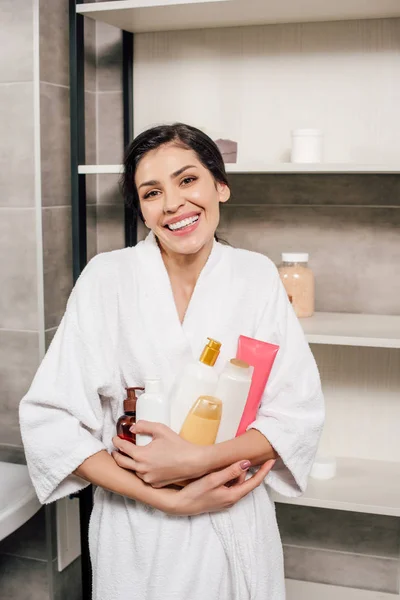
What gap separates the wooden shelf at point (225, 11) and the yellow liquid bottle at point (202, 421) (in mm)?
938

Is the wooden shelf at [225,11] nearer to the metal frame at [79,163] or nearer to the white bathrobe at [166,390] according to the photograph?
the metal frame at [79,163]

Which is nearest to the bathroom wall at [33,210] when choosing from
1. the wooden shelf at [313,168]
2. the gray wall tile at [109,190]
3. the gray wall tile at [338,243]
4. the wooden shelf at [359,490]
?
the gray wall tile at [109,190]

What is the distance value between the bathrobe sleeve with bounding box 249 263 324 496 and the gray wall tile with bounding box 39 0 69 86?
0.86 m

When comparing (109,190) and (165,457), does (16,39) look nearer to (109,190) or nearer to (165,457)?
(109,190)

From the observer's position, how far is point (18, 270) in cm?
184

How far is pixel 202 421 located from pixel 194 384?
62mm

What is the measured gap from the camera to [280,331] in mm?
1330

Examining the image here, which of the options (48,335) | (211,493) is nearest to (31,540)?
(48,335)

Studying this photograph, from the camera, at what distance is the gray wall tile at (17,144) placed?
1.77 meters

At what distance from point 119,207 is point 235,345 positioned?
2.84ft

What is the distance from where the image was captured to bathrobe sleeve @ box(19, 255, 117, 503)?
48.2 inches

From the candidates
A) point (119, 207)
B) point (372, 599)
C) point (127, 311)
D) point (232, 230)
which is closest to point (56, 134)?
point (119, 207)

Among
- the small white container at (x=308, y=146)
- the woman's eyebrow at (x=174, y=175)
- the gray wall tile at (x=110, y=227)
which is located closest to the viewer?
the woman's eyebrow at (x=174, y=175)

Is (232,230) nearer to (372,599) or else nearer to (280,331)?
(280,331)
